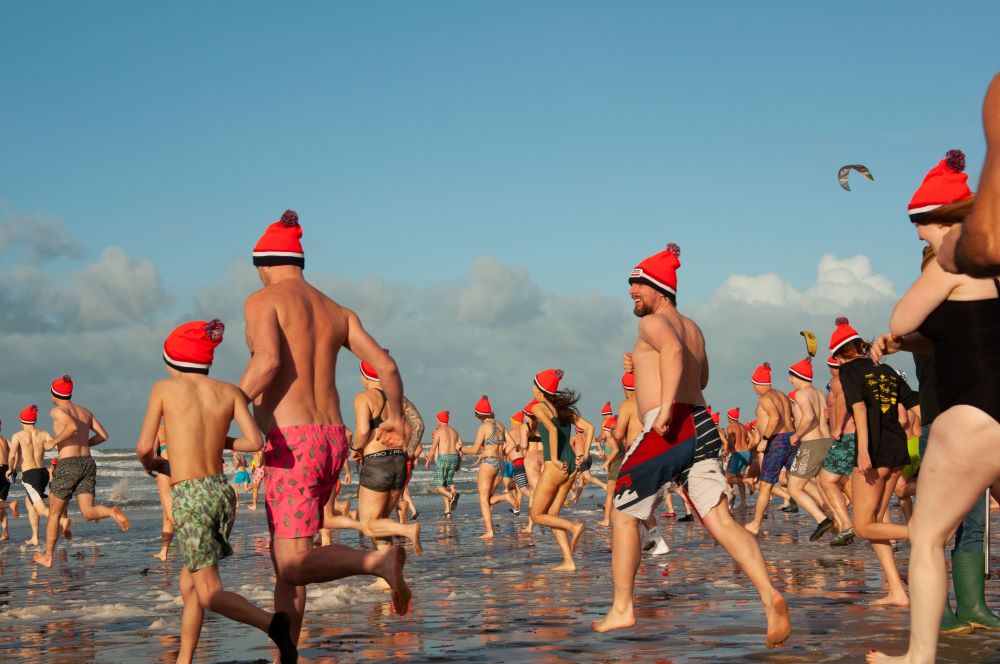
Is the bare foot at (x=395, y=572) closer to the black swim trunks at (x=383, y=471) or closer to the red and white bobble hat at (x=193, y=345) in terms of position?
the red and white bobble hat at (x=193, y=345)

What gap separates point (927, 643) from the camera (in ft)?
13.5

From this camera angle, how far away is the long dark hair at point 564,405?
39.1 feet

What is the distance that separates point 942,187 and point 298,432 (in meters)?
3.25

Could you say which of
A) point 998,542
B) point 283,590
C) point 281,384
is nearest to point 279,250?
point 281,384

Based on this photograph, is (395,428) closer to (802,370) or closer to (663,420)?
(663,420)

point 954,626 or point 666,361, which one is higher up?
point 666,361

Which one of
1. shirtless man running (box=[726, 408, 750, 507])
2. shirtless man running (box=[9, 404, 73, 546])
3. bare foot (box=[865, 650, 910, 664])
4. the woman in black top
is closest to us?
the woman in black top

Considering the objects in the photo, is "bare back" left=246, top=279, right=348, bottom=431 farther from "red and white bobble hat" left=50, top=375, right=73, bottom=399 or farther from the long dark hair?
"red and white bobble hat" left=50, top=375, right=73, bottom=399

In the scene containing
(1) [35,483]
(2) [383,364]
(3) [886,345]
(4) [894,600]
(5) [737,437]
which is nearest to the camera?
(3) [886,345]

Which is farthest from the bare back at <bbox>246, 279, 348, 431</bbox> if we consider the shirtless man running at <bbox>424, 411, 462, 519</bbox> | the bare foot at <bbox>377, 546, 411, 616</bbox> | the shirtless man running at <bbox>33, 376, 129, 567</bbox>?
the shirtless man running at <bbox>424, 411, 462, 519</bbox>

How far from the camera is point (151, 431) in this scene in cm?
551

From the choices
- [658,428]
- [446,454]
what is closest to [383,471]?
[658,428]

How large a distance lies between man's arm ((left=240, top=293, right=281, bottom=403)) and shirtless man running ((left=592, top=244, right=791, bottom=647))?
2132mm

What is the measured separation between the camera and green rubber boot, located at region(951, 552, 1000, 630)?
612 cm
